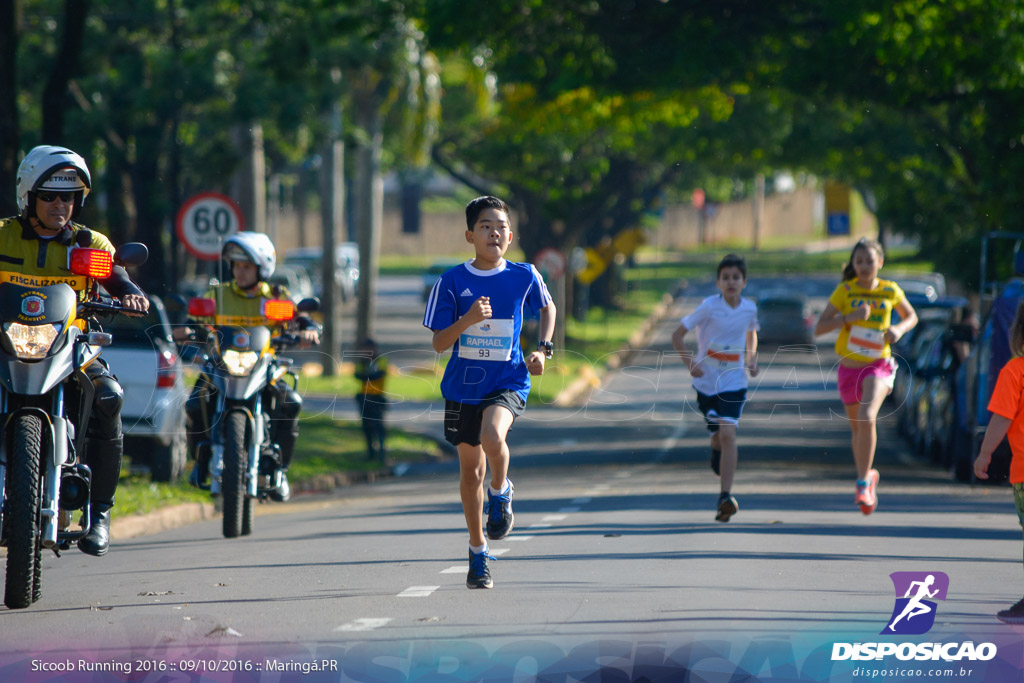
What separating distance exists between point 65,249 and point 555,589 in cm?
299

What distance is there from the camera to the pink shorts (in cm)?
1062

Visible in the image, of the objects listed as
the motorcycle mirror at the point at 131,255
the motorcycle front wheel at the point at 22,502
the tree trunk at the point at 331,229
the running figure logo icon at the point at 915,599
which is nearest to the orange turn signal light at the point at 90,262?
the motorcycle mirror at the point at 131,255

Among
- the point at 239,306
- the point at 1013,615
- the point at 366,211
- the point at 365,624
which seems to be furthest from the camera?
the point at 366,211

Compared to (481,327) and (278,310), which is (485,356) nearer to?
(481,327)

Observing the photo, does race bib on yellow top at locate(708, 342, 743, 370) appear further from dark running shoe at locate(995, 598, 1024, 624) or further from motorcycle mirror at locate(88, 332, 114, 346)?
motorcycle mirror at locate(88, 332, 114, 346)

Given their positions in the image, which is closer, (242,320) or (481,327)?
(481,327)

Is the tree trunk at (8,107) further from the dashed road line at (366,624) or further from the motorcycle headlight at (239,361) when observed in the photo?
the dashed road line at (366,624)

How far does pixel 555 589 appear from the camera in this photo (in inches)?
306

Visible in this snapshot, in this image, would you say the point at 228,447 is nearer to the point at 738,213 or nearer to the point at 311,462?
the point at 311,462

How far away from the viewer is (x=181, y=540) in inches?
433

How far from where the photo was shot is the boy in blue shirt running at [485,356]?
7477mm

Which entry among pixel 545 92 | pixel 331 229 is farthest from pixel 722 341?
pixel 331 229

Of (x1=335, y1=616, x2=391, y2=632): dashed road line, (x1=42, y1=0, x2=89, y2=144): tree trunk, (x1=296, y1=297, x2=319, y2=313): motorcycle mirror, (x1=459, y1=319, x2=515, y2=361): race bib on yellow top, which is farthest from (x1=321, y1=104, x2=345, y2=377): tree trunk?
(x1=335, y1=616, x2=391, y2=632): dashed road line
